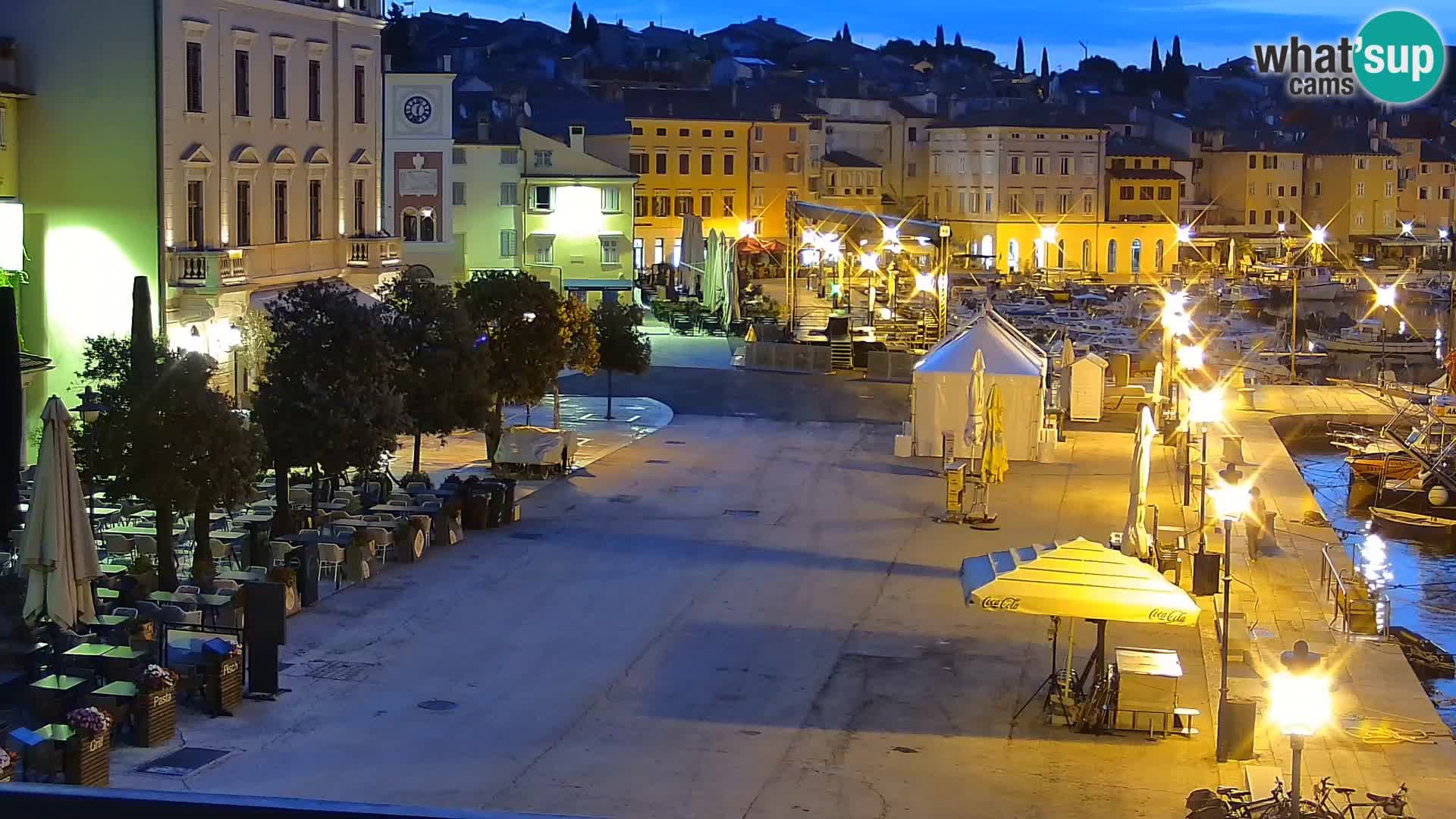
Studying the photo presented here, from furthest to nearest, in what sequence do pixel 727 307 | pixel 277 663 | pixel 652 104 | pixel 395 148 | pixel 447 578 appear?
pixel 652 104, pixel 727 307, pixel 395 148, pixel 447 578, pixel 277 663

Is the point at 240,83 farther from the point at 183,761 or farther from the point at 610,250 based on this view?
the point at 610,250

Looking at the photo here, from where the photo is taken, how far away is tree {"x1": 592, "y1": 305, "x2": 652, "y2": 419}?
1544 inches

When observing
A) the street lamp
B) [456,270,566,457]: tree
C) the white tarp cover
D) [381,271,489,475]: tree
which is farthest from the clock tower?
the street lamp

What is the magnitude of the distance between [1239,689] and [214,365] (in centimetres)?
1102

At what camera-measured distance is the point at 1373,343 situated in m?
70.2

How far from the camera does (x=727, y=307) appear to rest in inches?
2415

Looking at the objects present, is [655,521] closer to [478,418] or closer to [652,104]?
[478,418]

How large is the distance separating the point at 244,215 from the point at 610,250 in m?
35.2

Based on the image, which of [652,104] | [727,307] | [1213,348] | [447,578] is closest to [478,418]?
[447,578]

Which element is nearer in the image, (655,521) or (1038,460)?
(655,521)

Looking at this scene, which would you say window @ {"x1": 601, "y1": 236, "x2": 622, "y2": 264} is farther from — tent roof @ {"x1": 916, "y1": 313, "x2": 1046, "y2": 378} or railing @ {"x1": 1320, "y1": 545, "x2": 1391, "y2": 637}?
railing @ {"x1": 1320, "y1": 545, "x2": 1391, "y2": 637}

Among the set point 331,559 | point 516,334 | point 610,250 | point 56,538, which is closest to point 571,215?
point 610,250

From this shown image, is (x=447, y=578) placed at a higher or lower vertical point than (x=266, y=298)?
lower

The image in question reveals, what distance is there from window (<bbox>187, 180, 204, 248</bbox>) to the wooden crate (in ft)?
58.8
